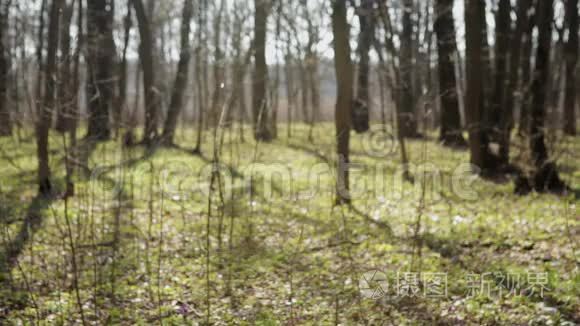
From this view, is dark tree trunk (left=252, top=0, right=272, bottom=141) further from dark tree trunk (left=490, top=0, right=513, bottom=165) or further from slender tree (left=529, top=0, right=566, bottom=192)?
slender tree (left=529, top=0, right=566, bottom=192)

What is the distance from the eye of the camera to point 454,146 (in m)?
16.1

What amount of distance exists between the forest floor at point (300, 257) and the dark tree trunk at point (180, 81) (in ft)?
22.1

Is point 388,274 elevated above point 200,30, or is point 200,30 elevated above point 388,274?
point 200,30

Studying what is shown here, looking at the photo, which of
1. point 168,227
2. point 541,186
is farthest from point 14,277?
point 541,186

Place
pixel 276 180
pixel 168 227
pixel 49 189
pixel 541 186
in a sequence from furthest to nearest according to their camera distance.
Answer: pixel 276 180, pixel 49 189, pixel 541 186, pixel 168 227

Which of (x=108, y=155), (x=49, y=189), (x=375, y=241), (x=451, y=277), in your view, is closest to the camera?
(x=451, y=277)

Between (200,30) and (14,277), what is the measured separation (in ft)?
49.7

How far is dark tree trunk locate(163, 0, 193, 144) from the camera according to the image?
58.7 feet

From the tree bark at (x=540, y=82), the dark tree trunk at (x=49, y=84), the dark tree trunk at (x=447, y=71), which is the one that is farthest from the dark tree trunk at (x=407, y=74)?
the dark tree trunk at (x=49, y=84)

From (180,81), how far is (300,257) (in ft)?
40.0

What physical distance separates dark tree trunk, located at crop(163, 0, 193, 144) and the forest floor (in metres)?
6.75

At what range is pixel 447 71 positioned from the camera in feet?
51.4

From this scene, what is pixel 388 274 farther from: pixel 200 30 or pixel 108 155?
pixel 200 30

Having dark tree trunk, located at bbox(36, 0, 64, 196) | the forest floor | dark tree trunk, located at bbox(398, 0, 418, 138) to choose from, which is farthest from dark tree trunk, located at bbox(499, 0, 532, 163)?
dark tree trunk, located at bbox(36, 0, 64, 196)
